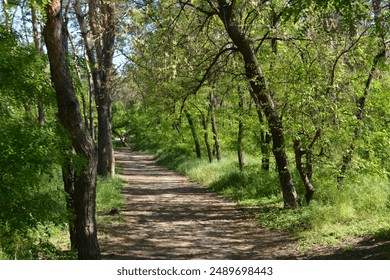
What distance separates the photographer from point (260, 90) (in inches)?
482

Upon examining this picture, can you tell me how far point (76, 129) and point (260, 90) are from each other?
248 inches

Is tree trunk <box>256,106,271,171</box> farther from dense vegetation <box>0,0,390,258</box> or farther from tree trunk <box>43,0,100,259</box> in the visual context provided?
tree trunk <box>43,0,100,259</box>

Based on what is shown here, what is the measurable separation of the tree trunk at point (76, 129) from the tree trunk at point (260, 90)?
5.44 meters

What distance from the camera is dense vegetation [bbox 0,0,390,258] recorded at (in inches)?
241

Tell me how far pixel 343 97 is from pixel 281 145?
7.05 feet

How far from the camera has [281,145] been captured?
12258mm

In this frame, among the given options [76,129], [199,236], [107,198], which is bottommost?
[199,236]

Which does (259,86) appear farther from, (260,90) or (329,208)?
(329,208)

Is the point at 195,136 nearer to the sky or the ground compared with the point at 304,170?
nearer to the sky

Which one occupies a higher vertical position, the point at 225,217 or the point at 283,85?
the point at 283,85

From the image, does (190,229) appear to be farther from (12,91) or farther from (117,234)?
(12,91)

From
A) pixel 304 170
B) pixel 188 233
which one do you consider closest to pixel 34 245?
pixel 188 233

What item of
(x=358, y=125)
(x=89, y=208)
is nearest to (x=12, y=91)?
(x=89, y=208)

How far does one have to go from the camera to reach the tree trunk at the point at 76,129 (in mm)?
7199
